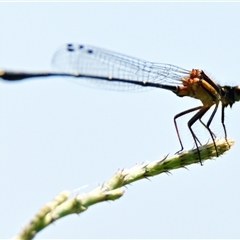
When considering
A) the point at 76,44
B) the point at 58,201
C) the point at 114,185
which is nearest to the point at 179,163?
the point at 114,185

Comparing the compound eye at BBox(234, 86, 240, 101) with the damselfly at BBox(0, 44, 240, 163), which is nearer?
the damselfly at BBox(0, 44, 240, 163)

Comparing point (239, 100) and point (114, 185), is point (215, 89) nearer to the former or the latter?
point (239, 100)

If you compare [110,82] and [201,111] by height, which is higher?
[110,82]

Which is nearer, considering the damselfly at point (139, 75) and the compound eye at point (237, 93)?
the damselfly at point (139, 75)

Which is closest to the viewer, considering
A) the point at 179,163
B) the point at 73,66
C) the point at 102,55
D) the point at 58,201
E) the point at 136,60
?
the point at 58,201

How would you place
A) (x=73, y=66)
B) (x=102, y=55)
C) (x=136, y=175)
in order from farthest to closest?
(x=102, y=55), (x=73, y=66), (x=136, y=175)
